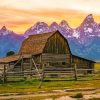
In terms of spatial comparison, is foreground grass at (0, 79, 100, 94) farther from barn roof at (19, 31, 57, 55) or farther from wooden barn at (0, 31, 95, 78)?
barn roof at (19, 31, 57, 55)

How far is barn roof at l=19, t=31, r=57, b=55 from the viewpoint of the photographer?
247ft

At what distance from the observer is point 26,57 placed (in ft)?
232

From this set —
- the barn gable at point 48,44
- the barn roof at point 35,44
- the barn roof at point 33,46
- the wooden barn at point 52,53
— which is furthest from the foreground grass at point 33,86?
the barn roof at point 35,44

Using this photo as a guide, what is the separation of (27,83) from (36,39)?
34676 mm

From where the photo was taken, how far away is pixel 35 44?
78.1 metres

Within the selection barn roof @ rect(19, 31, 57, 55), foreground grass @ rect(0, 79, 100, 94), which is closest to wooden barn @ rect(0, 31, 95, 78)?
barn roof @ rect(19, 31, 57, 55)

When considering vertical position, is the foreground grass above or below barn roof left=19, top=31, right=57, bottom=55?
below

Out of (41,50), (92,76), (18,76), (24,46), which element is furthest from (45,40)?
(18,76)

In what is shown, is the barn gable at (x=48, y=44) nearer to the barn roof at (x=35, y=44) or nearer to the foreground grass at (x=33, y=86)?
the barn roof at (x=35, y=44)

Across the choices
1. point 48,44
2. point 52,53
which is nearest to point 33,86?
point 48,44

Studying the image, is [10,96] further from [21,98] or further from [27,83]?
[27,83]

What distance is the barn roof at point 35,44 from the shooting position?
247 ft

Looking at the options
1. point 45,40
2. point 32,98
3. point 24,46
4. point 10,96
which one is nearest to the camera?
point 32,98

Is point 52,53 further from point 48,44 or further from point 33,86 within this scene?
point 33,86
